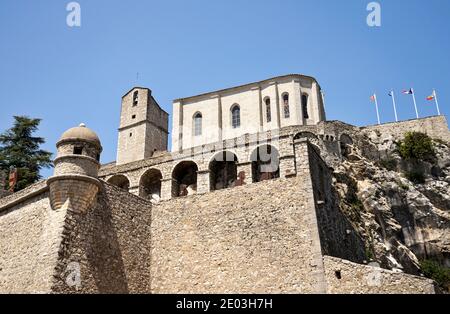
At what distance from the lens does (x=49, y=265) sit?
666 inches

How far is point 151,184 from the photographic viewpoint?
3138cm

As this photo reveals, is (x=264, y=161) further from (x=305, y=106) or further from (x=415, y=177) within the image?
(x=415, y=177)

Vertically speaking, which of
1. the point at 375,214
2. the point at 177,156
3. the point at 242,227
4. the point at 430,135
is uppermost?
the point at 430,135

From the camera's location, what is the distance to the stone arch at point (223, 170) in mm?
29527

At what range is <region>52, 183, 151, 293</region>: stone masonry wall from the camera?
693 inches

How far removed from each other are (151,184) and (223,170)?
198 inches

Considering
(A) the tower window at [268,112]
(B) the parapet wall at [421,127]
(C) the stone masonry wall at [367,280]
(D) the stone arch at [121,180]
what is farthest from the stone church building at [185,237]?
(B) the parapet wall at [421,127]

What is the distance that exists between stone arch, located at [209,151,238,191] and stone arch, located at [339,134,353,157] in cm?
1109

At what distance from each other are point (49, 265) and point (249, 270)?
7697 mm

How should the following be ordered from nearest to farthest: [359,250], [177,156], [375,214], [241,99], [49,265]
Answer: [49,265], [359,250], [177,156], [375,214], [241,99]

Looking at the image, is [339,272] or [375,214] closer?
[339,272]

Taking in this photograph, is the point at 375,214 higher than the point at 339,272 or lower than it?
higher
